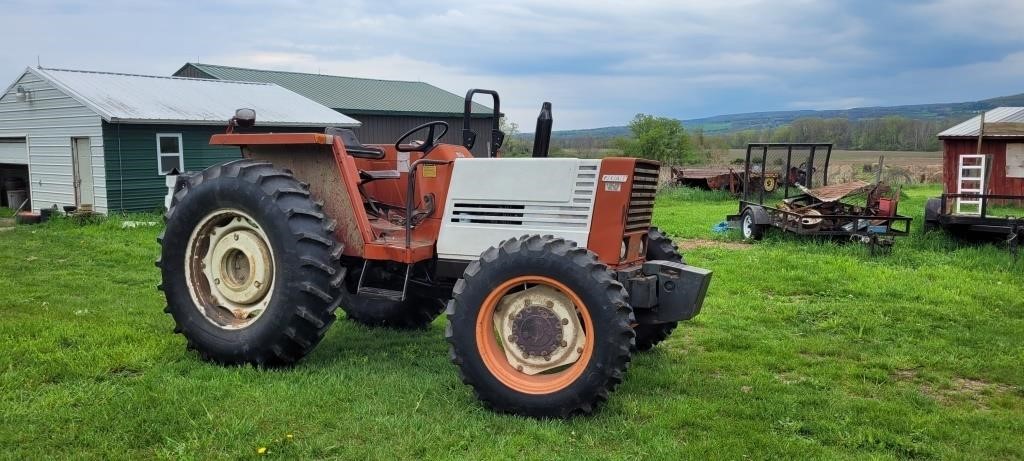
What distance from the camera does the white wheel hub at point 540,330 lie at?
15.6 feet

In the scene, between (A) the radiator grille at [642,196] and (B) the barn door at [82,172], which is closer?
(A) the radiator grille at [642,196]

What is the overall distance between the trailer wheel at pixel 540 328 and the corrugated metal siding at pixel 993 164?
1831cm

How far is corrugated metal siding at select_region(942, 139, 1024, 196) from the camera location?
20359 mm

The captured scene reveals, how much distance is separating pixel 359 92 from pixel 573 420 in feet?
92.5

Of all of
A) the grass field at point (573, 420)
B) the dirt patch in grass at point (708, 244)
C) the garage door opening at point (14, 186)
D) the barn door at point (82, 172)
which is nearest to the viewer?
the grass field at point (573, 420)

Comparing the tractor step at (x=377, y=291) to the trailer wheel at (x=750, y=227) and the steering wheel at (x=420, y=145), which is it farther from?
the trailer wheel at (x=750, y=227)

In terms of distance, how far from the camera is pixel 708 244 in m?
13.3

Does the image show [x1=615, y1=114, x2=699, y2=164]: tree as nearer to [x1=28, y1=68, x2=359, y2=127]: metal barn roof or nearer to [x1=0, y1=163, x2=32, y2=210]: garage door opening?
[x1=28, y1=68, x2=359, y2=127]: metal barn roof

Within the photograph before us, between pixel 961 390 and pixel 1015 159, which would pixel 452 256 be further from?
pixel 1015 159

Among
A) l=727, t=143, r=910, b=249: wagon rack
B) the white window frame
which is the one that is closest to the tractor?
l=727, t=143, r=910, b=249: wagon rack

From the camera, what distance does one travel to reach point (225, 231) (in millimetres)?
5754

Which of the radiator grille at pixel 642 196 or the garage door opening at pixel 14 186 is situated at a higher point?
the radiator grille at pixel 642 196

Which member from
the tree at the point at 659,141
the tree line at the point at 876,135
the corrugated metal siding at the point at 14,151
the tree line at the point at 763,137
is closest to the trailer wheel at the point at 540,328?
the corrugated metal siding at the point at 14,151

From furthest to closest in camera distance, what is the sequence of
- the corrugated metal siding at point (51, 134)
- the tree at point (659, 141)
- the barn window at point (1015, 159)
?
1. the tree at point (659, 141)
2. the barn window at point (1015, 159)
3. the corrugated metal siding at point (51, 134)
